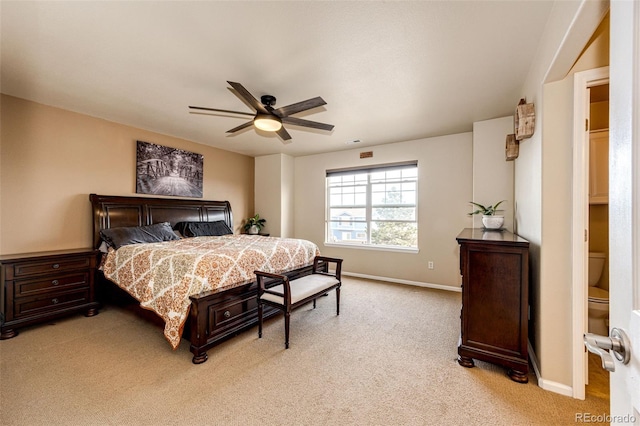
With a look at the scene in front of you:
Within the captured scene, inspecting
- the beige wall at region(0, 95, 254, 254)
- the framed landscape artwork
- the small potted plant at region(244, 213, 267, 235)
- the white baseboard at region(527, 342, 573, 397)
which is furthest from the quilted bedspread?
the white baseboard at region(527, 342, 573, 397)

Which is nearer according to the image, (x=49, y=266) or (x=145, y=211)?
(x=49, y=266)

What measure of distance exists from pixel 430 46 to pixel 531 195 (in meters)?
1.50

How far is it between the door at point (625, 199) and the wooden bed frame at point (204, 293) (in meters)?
2.43

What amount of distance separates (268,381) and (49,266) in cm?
280

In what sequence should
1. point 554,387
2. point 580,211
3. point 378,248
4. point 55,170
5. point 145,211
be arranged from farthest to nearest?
point 378,248, point 145,211, point 55,170, point 554,387, point 580,211

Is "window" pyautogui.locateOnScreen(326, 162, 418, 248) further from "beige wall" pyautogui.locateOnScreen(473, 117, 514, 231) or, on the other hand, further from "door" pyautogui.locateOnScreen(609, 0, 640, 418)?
"door" pyautogui.locateOnScreen(609, 0, 640, 418)

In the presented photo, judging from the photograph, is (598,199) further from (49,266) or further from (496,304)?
(49,266)

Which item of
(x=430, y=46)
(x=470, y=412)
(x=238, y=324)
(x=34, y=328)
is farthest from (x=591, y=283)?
(x=34, y=328)

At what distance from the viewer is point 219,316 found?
2436mm

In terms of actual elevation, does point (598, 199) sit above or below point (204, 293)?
above

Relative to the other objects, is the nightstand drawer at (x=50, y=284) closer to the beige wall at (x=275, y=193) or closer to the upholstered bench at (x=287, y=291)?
the upholstered bench at (x=287, y=291)

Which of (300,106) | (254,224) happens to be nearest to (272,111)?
(300,106)

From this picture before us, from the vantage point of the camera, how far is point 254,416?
1656 millimetres

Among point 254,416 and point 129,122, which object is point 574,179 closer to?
point 254,416
